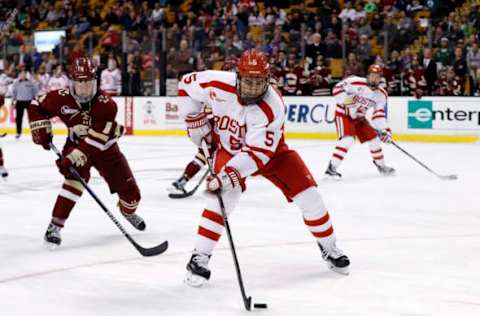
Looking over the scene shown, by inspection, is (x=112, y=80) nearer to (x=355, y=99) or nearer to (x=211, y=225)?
(x=355, y=99)

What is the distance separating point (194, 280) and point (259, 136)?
2.27ft

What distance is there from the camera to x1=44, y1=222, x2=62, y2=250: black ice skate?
4.52 meters

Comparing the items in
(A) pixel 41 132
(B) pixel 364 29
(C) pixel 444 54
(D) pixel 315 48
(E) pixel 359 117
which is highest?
(B) pixel 364 29

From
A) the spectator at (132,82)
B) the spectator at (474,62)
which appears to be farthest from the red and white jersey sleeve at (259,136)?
the spectator at (132,82)

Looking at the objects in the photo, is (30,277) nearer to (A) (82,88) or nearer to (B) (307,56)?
(A) (82,88)

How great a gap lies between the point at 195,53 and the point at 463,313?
11.7 m

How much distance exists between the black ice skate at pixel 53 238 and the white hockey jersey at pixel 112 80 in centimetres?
1069

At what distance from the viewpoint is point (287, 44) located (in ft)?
45.1

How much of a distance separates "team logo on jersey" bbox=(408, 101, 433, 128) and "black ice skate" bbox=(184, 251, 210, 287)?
9326 mm

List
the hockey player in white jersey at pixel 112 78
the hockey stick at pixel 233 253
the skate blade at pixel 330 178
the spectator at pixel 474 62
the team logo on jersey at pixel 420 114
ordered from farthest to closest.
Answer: the hockey player in white jersey at pixel 112 78, the team logo on jersey at pixel 420 114, the spectator at pixel 474 62, the skate blade at pixel 330 178, the hockey stick at pixel 233 253

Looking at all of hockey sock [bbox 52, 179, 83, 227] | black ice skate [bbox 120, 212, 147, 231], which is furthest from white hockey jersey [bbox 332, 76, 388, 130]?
Result: hockey sock [bbox 52, 179, 83, 227]

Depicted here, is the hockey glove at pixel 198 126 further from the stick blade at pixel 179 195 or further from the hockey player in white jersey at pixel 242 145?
the stick blade at pixel 179 195

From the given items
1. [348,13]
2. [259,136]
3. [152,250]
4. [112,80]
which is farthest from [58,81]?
[259,136]

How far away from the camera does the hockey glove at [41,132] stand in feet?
14.4
